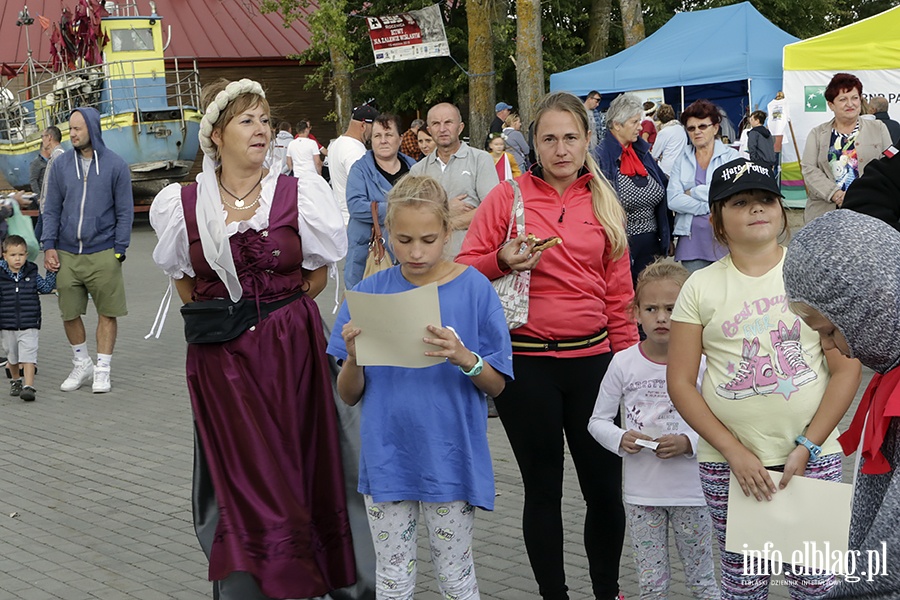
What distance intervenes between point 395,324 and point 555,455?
111 cm

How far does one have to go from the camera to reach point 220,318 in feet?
14.8

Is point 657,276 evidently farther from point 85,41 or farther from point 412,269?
point 85,41

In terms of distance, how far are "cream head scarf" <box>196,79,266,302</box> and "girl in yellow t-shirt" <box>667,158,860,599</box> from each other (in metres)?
1.73

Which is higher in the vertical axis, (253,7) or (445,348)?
(253,7)

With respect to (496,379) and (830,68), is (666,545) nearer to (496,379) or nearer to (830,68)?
(496,379)

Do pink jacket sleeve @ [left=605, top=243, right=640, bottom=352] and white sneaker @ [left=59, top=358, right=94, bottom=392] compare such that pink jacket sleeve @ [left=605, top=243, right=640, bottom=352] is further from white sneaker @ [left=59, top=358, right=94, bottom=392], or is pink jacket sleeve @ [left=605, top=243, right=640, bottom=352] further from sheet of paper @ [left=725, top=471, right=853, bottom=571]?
white sneaker @ [left=59, top=358, right=94, bottom=392]

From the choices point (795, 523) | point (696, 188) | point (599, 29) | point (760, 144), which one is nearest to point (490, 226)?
point (795, 523)

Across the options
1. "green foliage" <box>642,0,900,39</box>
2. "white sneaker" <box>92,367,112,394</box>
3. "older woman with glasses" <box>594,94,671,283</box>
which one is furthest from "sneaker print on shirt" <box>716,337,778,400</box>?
"green foliage" <box>642,0,900,39</box>

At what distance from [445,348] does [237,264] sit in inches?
47.4

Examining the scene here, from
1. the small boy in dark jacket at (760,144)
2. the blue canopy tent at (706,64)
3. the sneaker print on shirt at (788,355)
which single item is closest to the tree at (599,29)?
the blue canopy tent at (706,64)

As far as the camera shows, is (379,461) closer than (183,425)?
Yes

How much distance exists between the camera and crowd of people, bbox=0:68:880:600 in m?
3.58

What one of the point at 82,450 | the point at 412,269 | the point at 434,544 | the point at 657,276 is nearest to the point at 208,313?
the point at 412,269

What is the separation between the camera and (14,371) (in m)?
9.91
